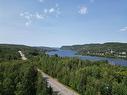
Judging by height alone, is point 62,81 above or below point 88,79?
below

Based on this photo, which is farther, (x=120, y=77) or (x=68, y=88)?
(x=120, y=77)

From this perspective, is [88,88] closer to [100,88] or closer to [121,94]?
[100,88]

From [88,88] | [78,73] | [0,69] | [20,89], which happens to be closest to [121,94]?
[88,88]

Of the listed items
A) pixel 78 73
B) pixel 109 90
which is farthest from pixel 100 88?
pixel 78 73

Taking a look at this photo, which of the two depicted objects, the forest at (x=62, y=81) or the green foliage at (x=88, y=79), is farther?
the green foliage at (x=88, y=79)

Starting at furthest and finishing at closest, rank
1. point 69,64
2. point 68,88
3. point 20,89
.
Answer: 1. point 69,64
2. point 68,88
3. point 20,89

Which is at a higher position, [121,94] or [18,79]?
[18,79]

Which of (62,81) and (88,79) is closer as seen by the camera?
(88,79)

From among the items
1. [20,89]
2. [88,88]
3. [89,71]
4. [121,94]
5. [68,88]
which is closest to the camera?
[20,89]

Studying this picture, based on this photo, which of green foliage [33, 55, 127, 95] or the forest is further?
green foliage [33, 55, 127, 95]
